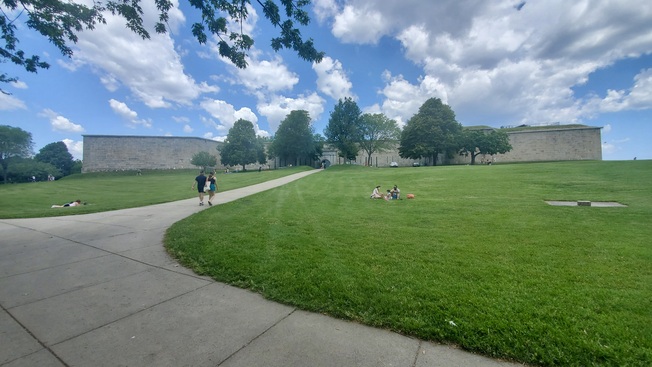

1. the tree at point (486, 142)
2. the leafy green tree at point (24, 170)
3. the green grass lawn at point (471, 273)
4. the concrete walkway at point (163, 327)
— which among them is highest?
the tree at point (486, 142)

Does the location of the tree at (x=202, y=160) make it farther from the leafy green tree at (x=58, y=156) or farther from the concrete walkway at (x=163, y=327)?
the concrete walkway at (x=163, y=327)

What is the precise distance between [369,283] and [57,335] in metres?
3.60

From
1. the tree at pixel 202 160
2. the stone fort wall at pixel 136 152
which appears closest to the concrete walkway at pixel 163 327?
the tree at pixel 202 160

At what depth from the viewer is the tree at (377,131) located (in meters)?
55.3

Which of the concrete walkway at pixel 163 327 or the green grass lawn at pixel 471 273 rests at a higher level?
the green grass lawn at pixel 471 273

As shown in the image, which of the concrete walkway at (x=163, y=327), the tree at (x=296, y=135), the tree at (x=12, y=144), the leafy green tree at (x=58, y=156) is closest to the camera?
the concrete walkway at (x=163, y=327)

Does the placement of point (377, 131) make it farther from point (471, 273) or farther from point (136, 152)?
point (136, 152)

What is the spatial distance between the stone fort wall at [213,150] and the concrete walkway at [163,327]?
6717 cm

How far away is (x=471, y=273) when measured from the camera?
400cm

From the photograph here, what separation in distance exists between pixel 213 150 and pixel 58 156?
40790mm

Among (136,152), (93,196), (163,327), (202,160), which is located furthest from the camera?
(136,152)

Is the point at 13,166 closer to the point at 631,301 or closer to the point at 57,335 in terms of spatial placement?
the point at 57,335

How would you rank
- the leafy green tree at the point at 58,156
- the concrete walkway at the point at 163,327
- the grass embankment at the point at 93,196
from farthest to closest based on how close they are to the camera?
the leafy green tree at the point at 58,156, the grass embankment at the point at 93,196, the concrete walkway at the point at 163,327

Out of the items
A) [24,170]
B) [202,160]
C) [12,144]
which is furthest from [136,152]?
[12,144]
